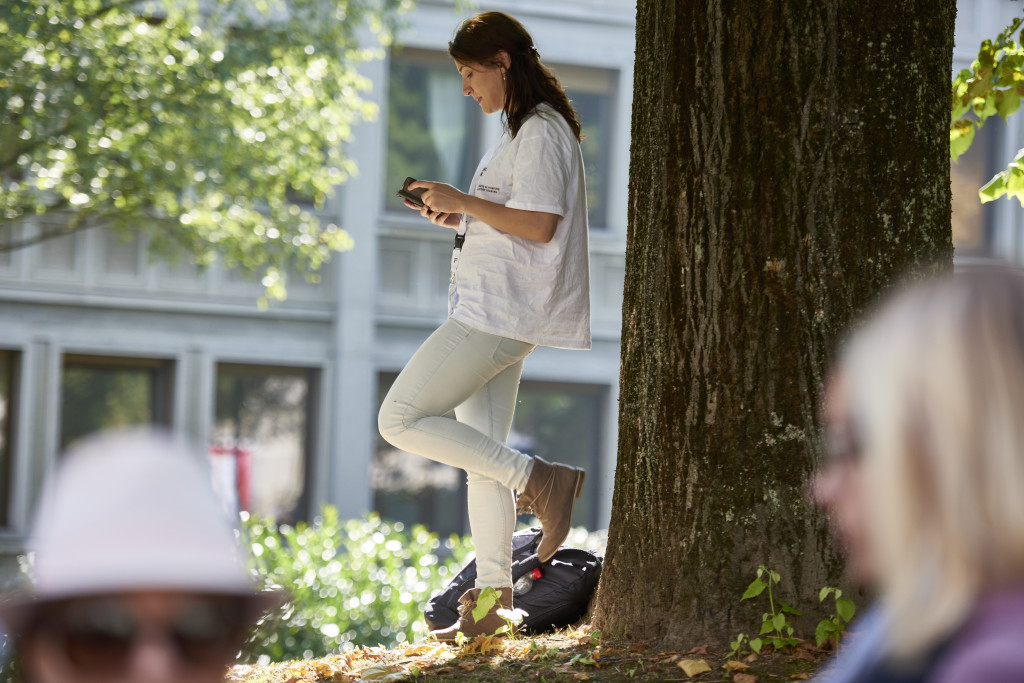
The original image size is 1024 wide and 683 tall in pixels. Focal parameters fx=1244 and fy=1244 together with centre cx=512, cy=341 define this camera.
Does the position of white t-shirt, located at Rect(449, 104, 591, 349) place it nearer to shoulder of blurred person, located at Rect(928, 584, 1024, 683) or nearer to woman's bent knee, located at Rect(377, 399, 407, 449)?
woman's bent knee, located at Rect(377, 399, 407, 449)

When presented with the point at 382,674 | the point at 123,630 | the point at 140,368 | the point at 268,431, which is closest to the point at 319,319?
the point at 268,431

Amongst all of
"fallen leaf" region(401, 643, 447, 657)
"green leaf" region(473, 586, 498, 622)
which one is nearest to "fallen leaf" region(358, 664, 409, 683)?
"fallen leaf" region(401, 643, 447, 657)

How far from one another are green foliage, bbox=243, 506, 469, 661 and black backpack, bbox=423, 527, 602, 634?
2209 millimetres

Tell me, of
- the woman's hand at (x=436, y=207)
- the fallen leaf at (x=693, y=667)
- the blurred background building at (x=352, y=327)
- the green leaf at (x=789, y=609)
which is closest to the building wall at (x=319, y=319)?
the blurred background building at (x=352, y=327)

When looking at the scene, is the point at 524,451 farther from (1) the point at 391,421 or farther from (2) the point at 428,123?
(1) the point at 391,421

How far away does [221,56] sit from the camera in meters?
11.8

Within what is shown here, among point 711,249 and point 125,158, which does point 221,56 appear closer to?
point 125,158

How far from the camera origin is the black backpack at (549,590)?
444 cm

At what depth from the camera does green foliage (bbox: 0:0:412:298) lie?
11180 mm

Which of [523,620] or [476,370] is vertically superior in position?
[476,370]

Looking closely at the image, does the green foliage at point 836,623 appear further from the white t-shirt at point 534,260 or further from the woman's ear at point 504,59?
the woman's ear at point 504,59

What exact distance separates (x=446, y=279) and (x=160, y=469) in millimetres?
16095

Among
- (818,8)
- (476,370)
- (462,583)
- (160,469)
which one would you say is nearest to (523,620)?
(462,583)

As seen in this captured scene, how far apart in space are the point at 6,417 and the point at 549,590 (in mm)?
12791
